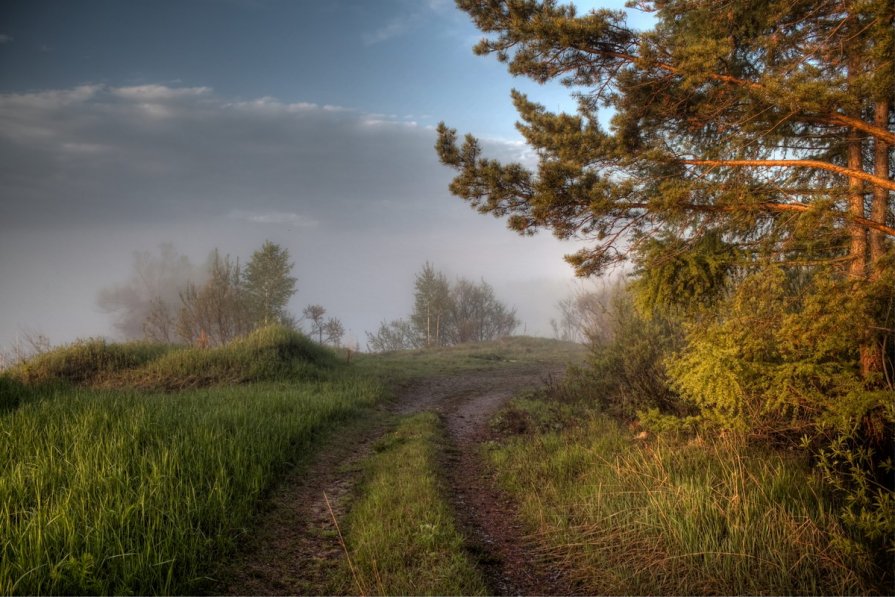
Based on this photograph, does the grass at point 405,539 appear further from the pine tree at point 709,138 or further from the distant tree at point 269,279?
the distant tree at point 269,279

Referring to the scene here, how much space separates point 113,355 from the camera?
16.4m

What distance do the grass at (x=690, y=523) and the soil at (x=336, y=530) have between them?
35cm

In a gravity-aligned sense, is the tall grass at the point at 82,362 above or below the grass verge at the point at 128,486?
above

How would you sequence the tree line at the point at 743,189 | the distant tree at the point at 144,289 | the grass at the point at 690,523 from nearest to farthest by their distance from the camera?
the grass at the point at 690,523 → the tree line at the point at 743,189 → the distant tree at the point at 144,289

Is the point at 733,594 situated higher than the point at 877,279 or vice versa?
the point at 877,279

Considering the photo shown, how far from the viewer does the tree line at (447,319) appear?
142 ft

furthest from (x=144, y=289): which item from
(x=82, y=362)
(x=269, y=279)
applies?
(x=82, y=362)

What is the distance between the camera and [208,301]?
25.8 m

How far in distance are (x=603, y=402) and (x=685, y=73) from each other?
7117 millimetres

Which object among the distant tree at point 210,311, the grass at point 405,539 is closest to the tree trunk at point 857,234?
the grass at point 405,539

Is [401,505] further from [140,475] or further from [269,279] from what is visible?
[269,279]

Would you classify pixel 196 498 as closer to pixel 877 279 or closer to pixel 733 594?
pixel 733 594

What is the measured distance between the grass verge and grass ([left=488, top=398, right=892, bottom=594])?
12.0 feet

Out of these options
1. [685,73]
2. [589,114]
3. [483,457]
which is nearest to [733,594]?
[483,457]
